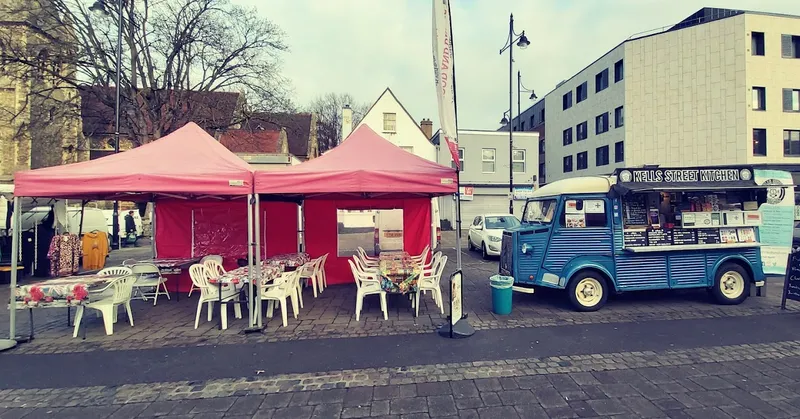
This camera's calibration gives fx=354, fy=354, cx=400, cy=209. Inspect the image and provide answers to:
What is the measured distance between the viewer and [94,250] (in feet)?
39.0

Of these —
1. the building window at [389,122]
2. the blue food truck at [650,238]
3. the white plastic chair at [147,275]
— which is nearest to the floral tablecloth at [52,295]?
the white plastic chair at [147,275]

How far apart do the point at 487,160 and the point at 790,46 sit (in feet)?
64.4

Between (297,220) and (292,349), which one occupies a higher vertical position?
(297,220)

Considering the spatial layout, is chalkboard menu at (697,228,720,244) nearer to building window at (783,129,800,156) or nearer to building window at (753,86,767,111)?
building window at (753,86,767,111)

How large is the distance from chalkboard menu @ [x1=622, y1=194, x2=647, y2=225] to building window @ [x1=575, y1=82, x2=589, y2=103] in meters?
28.2

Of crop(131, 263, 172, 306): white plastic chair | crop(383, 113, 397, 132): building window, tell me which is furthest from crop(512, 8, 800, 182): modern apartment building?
crop(131, 263, 172, 306): white plastic chair

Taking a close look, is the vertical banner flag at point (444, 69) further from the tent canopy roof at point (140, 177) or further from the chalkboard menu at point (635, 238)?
the chalkboard menu at point (635, 238)

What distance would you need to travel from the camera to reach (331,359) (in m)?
4.31

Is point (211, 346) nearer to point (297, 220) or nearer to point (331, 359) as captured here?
point (331, 359)

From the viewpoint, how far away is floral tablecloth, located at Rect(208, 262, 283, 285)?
17.9 ft

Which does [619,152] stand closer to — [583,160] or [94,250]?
[583,160]

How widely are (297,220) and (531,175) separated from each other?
66.7ft

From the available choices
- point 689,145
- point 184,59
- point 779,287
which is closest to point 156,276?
point 779,287

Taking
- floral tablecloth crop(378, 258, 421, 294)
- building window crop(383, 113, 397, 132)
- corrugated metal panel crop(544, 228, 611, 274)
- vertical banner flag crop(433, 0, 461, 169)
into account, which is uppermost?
building window crop(383, 113, 397, 132)
